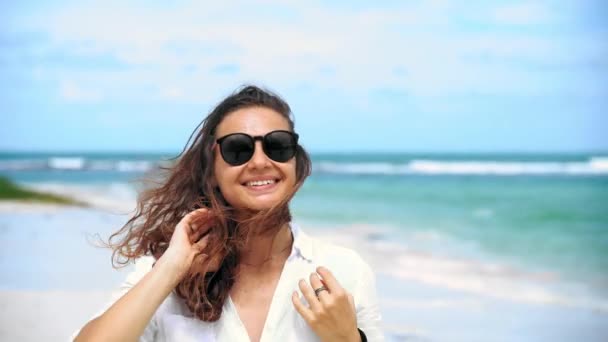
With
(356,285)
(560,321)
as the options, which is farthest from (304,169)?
(560,321)

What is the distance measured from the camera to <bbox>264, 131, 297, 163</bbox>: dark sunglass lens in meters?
2.48

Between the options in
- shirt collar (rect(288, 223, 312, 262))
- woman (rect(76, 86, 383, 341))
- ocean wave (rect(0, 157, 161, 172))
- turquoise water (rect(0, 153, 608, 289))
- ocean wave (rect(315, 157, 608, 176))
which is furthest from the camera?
ocean wave (rect(0, 157, 161, 172))

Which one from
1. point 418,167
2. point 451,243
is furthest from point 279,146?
point 418,167

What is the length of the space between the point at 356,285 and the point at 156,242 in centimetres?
79

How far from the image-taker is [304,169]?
270 cm

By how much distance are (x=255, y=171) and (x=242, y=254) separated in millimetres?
382

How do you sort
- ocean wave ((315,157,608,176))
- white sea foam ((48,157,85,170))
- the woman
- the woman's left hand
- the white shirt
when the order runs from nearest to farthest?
1. the woman's left hand
2. the woman
3. the white shirt
4. ocean wave ((315,157,608,176))
5. white sea foam ((48,157,85,170))

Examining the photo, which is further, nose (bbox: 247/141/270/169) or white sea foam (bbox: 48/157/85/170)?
white sea foam (bbox: 48/157/85/170)

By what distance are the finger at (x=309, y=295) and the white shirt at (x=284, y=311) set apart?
0.19 m

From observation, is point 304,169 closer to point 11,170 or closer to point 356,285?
point 356,285

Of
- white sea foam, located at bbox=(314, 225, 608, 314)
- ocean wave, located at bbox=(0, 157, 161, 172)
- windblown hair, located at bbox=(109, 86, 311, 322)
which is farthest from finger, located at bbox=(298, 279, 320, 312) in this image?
ocean wave, located at bbox=(0, 157, 161, 172)

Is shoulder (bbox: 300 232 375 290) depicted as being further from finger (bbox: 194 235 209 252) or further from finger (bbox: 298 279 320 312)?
finger (bbox: 194 235 209 252)

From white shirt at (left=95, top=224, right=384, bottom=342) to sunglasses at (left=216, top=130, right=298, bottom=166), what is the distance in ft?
1.29

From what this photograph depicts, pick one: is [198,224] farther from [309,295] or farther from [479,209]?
[479,209]
